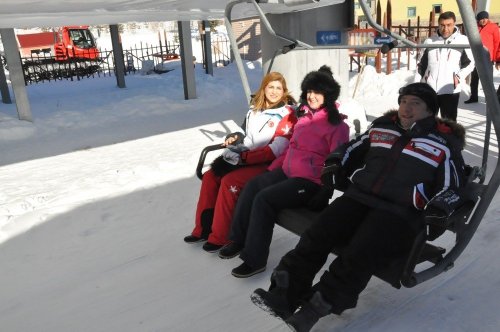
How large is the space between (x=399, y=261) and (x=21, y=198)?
3869 mm

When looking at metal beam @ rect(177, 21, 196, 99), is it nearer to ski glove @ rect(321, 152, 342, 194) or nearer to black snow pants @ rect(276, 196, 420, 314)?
ski glove @ rect(321, 152, 342, 194)

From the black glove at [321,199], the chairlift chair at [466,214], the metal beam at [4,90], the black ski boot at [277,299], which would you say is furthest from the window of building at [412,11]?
the black ski boot at [277,299]

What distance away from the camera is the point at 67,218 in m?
3.96

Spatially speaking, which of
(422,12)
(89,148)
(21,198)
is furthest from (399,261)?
(422,12)

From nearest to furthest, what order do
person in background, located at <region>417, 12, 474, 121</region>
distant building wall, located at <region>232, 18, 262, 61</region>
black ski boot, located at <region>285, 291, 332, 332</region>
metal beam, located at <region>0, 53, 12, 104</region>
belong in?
black ski boot, located at <region>285, 291, 332, 332</region> → person in background, located at <region>417, 12, 474, 121</region> → metal beam, located at <region>0, 53, 12, 104</region> → distant building wall, located at <region>232, 18, 262, 61</region>

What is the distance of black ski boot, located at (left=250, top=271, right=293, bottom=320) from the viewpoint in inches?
82.5

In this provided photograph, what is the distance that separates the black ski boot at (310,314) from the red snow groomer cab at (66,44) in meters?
17.1

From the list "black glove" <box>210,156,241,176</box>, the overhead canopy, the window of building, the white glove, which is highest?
the window of building

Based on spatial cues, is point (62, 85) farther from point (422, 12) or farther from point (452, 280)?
point (422, 12)

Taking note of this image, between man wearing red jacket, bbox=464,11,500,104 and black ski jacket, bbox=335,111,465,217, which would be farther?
man wearing red jacket, bbox=464,11,500,104

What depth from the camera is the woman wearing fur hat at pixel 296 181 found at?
271 cm

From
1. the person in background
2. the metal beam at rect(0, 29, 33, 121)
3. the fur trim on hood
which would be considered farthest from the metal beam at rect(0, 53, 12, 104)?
the fur trim on hood

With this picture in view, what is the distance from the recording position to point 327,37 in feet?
21.1

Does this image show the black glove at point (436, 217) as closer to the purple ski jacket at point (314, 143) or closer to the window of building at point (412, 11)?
the purple ski jacket at point (314, 143)
